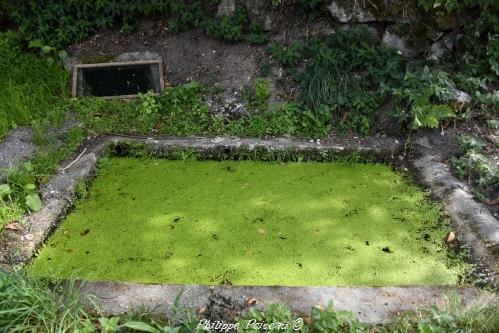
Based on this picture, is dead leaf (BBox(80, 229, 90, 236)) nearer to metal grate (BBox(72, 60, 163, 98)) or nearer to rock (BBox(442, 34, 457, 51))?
metal grate (BBox(72, 60, 163, 98))

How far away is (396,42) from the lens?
5.04m

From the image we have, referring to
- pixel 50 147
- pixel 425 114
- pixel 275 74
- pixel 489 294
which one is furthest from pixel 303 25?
pixel 489 294

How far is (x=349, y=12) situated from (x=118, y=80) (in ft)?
8.60

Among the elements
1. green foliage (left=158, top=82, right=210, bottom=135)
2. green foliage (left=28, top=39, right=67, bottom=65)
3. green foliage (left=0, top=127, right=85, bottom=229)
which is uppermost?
green foliage (left=28, top=39, right=67, bottom=65)

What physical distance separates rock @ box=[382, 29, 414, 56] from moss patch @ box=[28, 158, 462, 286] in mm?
1413

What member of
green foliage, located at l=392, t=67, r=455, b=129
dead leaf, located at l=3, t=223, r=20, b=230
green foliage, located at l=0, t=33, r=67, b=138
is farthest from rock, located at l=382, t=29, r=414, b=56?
dead leaf, located at l=3, t=223, r=20, b=230

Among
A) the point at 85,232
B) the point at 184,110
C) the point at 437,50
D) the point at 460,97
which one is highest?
the point at 437,50

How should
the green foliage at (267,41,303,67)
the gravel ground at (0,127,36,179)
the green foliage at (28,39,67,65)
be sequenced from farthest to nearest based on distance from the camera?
the green foliage at (28,39,67,65) < the green foliage at (267,41,303,67) < the gravel ground at (0,127,36,179)

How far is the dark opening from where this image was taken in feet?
17.1

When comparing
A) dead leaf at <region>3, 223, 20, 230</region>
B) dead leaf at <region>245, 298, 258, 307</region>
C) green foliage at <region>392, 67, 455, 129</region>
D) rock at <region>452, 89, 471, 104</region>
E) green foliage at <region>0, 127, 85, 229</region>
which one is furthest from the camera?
rock at <region>452, 89, 471, 104</region>

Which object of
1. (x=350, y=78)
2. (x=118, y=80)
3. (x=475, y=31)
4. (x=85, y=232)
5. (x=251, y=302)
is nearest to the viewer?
(x=251, y=302)

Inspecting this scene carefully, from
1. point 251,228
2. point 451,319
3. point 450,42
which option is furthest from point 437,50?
point 451,319

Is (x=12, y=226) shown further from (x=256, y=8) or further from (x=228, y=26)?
(x=256, y=8)

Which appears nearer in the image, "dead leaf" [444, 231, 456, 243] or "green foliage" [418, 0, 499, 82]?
"dead leaf" [444, 231, 456, 243]
